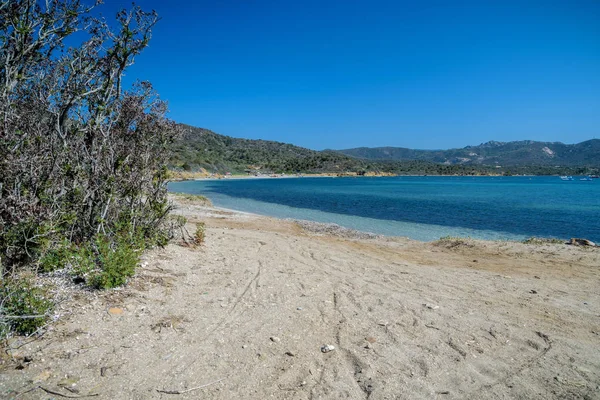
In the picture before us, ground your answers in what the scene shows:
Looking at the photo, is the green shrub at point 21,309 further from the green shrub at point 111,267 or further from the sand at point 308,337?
the green shrub at point 111,267

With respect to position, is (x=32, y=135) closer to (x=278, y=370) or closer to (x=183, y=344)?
(x=183, y=344)

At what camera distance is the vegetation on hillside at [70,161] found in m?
5.00

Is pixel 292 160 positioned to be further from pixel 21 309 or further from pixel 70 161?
pixel 21 309

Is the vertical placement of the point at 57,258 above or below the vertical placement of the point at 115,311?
above

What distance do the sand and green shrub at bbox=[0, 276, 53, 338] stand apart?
190 millimetres

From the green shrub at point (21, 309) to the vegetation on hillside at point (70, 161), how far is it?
1 cm

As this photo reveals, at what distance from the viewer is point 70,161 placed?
5840 millimetres

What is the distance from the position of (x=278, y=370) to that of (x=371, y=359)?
1109mm

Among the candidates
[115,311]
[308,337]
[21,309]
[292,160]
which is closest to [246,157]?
[292,160]

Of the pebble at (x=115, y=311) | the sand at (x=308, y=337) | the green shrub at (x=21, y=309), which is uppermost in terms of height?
the green shrub at (x=21, y=309)

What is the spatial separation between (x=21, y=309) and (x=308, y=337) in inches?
133

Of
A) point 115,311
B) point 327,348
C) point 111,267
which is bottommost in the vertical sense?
point 327,348

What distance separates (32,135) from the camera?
19.0 feet

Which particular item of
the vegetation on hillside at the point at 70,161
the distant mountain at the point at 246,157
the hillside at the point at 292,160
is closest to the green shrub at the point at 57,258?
the vegetation on hillside at the point at 70,161
